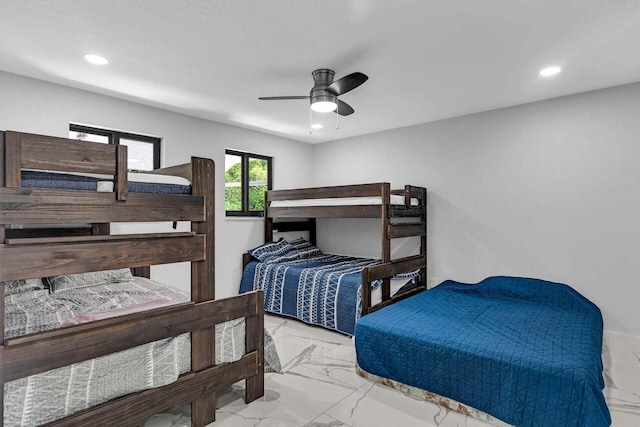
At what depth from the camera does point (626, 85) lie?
2.93 meters

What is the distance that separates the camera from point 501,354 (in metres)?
1.92

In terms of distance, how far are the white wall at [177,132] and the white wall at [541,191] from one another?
1.48 m

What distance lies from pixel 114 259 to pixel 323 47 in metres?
1.74

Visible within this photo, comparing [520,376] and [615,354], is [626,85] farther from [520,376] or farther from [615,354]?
[520,376]

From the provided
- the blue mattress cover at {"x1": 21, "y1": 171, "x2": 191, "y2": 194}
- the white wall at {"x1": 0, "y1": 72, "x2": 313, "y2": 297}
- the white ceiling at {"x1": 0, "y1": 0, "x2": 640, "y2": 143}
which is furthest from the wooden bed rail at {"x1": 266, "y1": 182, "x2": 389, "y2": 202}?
the blue mattress cover at {"x1": 21, "y1": 171, "x2": 191, "y2": 194}

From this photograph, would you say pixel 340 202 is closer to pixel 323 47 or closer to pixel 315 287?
pixel 315 287

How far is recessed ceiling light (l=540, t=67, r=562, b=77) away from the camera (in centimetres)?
257

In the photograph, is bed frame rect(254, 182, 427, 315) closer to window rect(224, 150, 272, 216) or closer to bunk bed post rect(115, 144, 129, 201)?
window rect(224, 150, 272, 216)

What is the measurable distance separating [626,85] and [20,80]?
497 centimetres

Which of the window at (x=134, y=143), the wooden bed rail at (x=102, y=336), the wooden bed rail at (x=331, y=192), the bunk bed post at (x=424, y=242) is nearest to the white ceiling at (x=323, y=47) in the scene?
the window at (x=134, y=143)

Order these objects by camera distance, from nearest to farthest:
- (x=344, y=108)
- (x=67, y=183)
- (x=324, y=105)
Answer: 1. (x=67, y=183)
2. (x=324, y=105)
3. (x=344, y=108)

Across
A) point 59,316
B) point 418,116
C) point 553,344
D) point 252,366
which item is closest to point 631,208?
point 553,344

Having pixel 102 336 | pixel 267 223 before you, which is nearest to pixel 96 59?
pixel 102 336

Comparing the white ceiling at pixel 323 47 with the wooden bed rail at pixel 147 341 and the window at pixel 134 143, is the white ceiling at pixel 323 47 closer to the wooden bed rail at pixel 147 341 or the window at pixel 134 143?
the window at pixel 134 143
